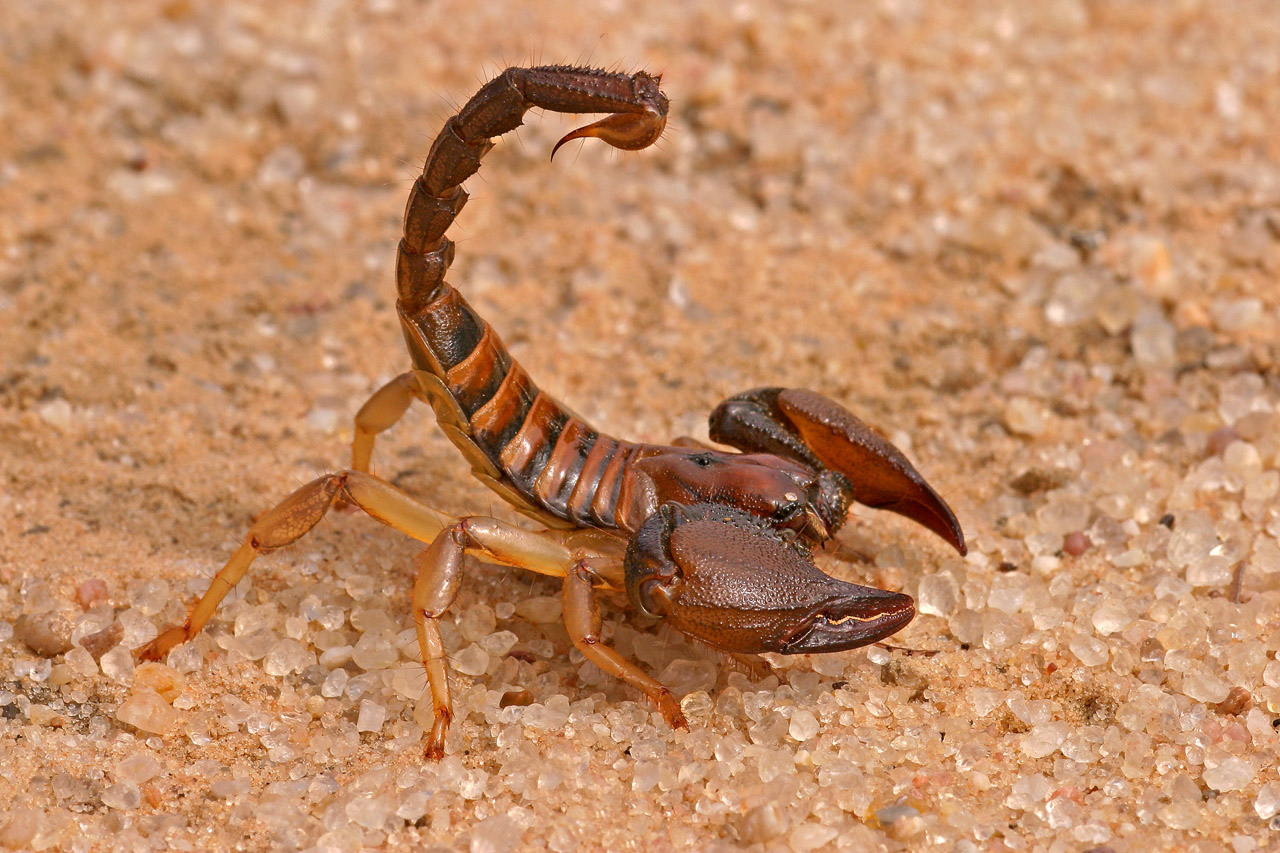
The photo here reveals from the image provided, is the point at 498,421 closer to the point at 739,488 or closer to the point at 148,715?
the point at 739,488

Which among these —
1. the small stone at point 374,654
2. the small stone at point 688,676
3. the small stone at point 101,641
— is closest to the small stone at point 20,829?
the small stone at point 101,641

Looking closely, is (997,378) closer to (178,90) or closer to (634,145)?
(634,145)

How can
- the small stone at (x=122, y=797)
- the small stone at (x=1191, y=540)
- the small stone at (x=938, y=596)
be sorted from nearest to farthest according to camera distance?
the small stone at (x=122, y=797), the small stone at (x=938, y=596), the small stone at (x=1191, y=540)

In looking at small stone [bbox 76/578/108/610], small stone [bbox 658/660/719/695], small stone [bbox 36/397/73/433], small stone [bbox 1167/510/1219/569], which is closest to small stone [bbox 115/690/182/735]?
small stone [bbox 76/578/108/610]

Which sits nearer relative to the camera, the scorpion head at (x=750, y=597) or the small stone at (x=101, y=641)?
the scorpion head at (x=750, y=597)

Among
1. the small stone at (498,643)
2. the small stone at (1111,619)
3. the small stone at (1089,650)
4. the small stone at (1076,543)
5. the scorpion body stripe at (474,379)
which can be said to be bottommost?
the small stone at (498,643)

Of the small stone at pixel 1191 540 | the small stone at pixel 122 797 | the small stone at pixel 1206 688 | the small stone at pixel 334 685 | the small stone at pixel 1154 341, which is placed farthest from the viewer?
the small stone at pixel 1154 341

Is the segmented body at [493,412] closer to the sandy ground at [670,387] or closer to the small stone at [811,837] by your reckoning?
the sandy ground at [670,387]

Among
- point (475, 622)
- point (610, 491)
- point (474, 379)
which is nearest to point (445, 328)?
Result: point (474, 379)

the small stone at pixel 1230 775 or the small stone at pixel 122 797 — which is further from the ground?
the small stone at pixel 1230 775
